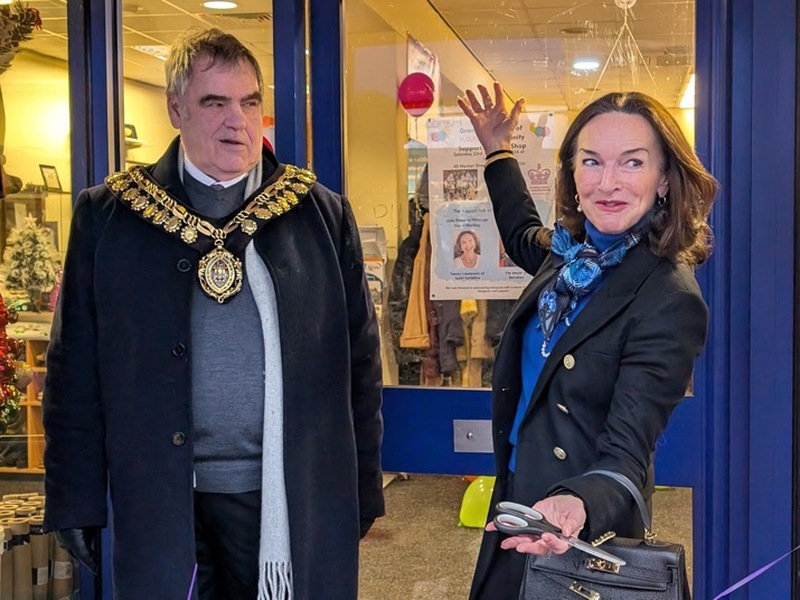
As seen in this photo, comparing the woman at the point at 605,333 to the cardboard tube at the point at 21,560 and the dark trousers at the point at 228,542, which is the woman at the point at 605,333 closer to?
the dark trousers at the point at 228,542

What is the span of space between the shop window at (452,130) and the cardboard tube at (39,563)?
4.17 ft

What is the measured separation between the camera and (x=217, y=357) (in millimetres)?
1980

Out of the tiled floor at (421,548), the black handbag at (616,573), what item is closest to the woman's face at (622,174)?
the black handbag at (616,573)

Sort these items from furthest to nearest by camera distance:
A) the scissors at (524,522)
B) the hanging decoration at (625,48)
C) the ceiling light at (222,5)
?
the ceiling light at (222,5), the hanging decoration at (625,48), the scissors at (524,522)

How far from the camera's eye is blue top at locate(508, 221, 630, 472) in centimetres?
178

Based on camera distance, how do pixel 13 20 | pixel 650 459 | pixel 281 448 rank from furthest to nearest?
pixel 13 20, pixel 281 448, pixel 650 459

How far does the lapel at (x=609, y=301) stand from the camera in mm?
1699

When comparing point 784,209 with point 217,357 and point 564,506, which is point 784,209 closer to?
point 564,506

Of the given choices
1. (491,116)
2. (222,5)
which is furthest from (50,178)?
(491,116)

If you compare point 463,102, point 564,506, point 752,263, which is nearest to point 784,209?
point 752,263

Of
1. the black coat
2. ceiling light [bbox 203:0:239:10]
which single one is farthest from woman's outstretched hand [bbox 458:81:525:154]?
ceiling light [bbox 203:0:239:10]

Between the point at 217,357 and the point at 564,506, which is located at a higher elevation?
the point at 217,357

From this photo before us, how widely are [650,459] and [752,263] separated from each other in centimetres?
94

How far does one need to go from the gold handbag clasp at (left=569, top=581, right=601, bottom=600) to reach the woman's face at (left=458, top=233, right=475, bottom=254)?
4.53 feet
